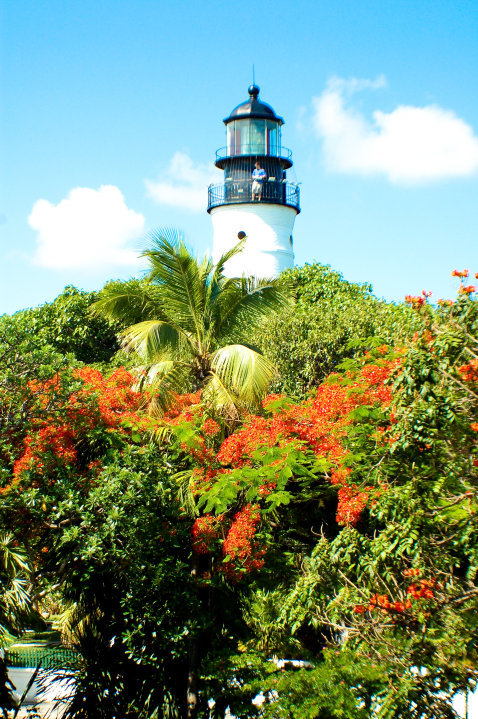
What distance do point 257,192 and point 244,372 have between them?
1806 centimetres

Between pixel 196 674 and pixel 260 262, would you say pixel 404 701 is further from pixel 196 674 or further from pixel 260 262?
pixel 260 262

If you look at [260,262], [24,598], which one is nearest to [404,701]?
[24,598]

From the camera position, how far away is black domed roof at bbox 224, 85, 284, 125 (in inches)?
1082

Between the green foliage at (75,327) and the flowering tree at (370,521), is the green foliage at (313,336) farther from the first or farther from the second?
the flowering tree at (370,521)

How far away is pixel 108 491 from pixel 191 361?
164 inches

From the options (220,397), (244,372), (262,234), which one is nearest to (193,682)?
(220,397)

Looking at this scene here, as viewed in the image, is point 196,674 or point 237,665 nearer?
point 237,665

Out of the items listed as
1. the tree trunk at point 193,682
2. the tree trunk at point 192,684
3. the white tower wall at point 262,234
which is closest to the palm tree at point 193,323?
the tree trunk at point 193,682

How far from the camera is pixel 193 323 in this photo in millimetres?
12094

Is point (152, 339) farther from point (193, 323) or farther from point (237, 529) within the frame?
point (237, 529)

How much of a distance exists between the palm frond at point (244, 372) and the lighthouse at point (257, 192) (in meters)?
16.5

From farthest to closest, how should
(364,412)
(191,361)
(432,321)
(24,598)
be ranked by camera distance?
(191,361) → (364,412) → (24,598) → (432,321)

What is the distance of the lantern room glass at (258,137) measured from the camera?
2766 centimetres

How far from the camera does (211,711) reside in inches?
369
